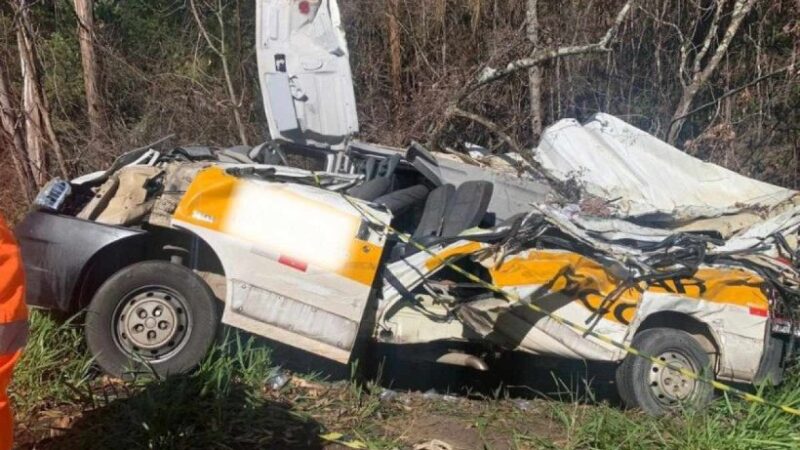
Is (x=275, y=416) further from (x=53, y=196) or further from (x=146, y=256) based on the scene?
(x=53, y=196)

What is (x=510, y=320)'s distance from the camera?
17.5ft

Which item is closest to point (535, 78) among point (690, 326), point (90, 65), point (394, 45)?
point (394, 45)

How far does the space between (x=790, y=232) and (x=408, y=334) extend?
2789mm

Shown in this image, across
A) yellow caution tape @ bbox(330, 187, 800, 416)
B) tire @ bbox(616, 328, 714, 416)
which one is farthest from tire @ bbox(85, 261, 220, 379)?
tire @ bbox(616, 328, 714, 416)

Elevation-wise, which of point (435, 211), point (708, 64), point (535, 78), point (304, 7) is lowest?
point (435, 211)

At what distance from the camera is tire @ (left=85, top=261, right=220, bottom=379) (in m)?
5.08

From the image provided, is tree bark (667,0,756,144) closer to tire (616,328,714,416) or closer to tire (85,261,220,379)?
tire (616,328,714,416)

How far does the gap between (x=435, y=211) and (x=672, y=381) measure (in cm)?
183

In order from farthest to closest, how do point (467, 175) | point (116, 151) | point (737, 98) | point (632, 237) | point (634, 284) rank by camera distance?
point (737, 98)
point (116, 151)
point (467, 175)
point (632, 237)
point (634, 284)

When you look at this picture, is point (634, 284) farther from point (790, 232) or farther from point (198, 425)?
point (198, 425)

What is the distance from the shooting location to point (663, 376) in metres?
5.51

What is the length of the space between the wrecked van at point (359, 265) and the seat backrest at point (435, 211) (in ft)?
0.04

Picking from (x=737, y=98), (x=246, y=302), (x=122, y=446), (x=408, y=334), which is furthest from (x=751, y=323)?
(x=737, y=98)

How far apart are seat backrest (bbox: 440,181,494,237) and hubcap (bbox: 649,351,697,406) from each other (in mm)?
1431
